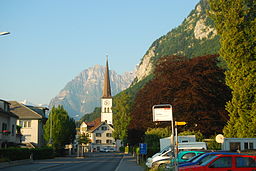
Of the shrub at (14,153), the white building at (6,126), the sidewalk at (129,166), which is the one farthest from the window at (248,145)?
the white building at (6,126)

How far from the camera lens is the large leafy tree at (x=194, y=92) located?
3747 cm

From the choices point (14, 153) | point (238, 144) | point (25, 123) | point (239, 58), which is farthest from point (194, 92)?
point (25, 123)

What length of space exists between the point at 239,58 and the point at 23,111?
46.0 metres

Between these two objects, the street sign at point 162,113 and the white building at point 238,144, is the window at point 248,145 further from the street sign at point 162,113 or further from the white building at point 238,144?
the street sign at point 162,113

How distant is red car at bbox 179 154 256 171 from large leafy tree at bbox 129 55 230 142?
21650 mm

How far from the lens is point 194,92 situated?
3684 cm

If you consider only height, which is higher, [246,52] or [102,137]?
[246,52]

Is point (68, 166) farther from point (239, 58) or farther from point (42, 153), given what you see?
point (239, 58)

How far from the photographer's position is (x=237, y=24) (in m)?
33.0

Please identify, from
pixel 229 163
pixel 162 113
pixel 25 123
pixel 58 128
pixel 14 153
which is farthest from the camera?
pixel 25 123

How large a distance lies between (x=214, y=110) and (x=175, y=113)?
15.1 ft

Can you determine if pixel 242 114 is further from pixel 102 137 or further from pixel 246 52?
pixel 102 137

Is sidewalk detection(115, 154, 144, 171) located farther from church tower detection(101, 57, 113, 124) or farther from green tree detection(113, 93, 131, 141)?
church tower detection(101, 57, 113, 124)

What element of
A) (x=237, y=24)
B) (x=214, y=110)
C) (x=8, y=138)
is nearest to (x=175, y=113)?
(x=214, y=110)
